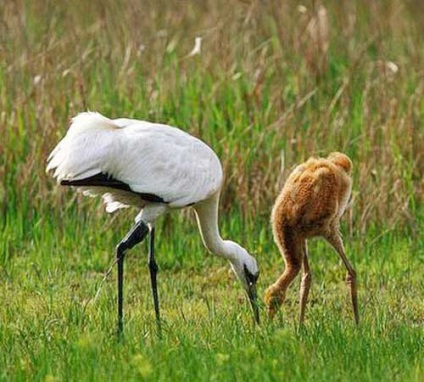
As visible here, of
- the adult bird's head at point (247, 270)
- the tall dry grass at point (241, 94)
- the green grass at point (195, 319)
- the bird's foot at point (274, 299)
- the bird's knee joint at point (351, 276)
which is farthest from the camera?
the tall dry grass at point (241, 94)

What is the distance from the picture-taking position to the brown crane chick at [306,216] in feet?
23.4

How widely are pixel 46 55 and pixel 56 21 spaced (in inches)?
63.5

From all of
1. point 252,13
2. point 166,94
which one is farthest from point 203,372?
point 252,13

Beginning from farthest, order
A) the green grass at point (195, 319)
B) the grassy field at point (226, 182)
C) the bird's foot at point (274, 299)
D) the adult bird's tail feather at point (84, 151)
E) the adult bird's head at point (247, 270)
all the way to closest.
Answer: the adult bird's head at point (247, 270)
the bird's foot at point (274, 299)
the adult bird's tail feather at point (84, 151)
the grassy field at point (226, 182)
the green grass at point (195, 319)

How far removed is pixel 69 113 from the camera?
9.27 metres

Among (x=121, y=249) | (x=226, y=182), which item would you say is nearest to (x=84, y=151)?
(x=121, y=249)

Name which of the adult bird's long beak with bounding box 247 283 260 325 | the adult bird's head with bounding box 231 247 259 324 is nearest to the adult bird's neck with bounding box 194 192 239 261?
the adult bird's head with bounding box 231 247 259 324

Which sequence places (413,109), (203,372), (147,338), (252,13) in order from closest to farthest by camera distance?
(203,372) < (147,338) < (413,109) < (252,13)

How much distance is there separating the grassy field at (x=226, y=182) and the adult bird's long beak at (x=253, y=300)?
0.09 meters

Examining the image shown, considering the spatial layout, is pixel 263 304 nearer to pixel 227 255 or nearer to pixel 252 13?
pixel 227 255

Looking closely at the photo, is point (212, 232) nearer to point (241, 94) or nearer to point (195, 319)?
point (195, 319)

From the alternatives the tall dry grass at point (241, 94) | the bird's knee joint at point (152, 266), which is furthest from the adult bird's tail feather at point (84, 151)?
the tall dry grass at point (241, 94)

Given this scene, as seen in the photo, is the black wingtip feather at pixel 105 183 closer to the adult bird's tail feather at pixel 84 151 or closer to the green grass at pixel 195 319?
the adult bird's tail feather at pixel 84 151

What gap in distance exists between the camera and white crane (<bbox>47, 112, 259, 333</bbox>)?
271 inches
